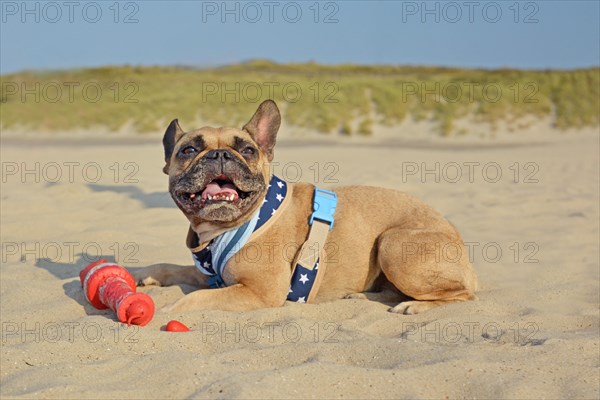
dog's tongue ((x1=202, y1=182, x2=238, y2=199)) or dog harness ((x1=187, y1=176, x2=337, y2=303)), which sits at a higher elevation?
dog's tongue ((x1=202, y1=182, x2=238, y2=199))

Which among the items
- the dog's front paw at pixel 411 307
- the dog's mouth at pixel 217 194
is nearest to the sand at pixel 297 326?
the dog's front paw at pixel 411 307

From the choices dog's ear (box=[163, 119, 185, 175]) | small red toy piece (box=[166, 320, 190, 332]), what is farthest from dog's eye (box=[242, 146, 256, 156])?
small red toy piece (box=[166, 320, 190, 332])

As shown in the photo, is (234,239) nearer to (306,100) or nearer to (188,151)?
(188,151)

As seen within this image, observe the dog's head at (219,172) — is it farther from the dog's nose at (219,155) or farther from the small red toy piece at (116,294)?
the small red toy piece at (116,294)

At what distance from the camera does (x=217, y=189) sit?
16.8 feet

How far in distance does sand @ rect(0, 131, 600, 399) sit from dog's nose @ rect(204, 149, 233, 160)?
3.39ft

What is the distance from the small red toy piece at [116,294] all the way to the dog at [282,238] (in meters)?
0.32

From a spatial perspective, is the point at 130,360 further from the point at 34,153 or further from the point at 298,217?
the point at 34,153

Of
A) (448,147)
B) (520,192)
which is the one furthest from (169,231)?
(448,147)

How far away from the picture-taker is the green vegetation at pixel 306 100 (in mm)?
30547

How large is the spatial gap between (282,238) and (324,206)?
0.41 meters

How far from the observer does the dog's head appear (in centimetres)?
504

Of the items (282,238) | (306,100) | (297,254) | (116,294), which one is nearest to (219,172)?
(282,238)

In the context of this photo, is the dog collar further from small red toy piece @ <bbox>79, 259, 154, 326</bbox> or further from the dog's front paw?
the dog's front paw
